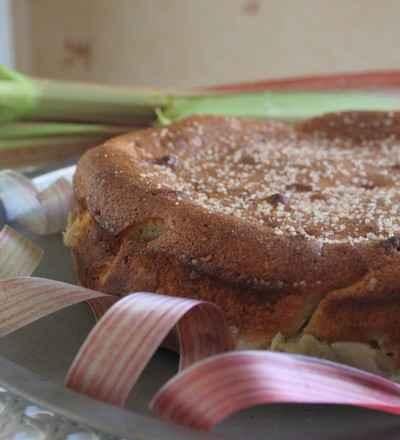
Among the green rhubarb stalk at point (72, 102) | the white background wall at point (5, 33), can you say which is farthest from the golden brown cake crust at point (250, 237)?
the white background wall at point (5, 33)

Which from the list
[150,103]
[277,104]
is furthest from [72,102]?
[277,104]

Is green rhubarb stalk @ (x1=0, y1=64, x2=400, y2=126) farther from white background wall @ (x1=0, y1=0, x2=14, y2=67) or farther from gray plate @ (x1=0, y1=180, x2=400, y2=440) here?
white background wall @ (x1=0, y1=0, x2=14, y2=67)

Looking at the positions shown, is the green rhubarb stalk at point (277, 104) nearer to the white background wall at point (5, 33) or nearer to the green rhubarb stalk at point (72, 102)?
the green rhubarb stalk at point (72, 102)

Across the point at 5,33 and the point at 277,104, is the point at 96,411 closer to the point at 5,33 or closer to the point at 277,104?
the point at 277,104

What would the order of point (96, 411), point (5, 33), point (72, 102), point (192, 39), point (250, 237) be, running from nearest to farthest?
point (96, 411) → point (250, 237) → point (72, 102) → point (5, 33) → point (192, 39)

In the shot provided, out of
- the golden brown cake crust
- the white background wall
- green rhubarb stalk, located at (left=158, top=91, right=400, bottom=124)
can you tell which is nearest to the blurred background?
the white background wall
